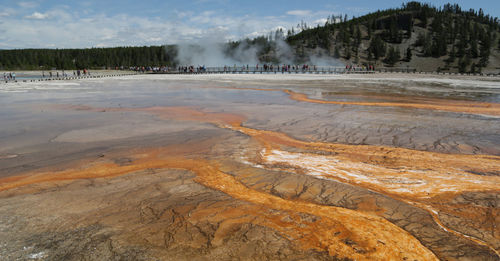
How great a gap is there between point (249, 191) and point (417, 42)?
121331 millimetres

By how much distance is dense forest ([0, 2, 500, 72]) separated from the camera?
305ft

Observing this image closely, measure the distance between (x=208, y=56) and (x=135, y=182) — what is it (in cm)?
11308

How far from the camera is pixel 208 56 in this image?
11444cm

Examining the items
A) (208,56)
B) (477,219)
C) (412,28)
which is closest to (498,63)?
(412,28)

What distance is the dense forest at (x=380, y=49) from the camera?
9300cm

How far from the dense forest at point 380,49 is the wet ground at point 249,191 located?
88.0 m

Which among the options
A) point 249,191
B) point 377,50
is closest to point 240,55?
point 377,50

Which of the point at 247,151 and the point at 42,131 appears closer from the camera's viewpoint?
the point at 247,151

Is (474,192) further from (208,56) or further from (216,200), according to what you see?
(208,56)

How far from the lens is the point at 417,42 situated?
4269 inches

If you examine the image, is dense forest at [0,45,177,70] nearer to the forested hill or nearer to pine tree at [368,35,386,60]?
the forested hill

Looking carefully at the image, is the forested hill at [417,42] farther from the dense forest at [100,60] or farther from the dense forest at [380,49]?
the dense forest at [100,60]

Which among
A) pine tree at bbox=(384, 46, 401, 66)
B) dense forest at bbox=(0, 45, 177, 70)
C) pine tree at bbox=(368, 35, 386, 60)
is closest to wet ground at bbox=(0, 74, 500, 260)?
dense forest at bbox=(0, 45, 177, 70)

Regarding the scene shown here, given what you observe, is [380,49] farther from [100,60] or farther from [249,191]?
[249,191]
